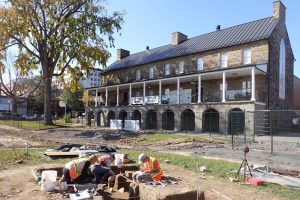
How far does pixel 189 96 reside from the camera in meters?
34.8

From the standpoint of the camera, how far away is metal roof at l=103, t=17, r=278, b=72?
33438mm

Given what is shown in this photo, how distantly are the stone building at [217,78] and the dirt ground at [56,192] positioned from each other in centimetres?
1560

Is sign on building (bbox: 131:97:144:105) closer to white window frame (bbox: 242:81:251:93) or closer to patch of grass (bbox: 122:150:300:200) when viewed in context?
white window frame (bbox: 242:81:251:93)

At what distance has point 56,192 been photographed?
332 inches

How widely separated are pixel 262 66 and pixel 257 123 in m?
7.47

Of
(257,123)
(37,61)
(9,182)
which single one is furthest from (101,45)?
(9,182)

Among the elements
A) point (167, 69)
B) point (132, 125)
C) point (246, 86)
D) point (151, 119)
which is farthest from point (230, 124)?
point (167, 69)

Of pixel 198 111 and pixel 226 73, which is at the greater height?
pixel 226 73

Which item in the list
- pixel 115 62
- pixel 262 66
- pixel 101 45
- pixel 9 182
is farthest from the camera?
pixel 115 62

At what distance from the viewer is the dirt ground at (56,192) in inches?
320

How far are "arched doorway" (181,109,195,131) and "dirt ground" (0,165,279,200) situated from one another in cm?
2309

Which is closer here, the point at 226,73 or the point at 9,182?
the point at 9,182

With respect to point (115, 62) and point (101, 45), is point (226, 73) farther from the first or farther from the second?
point (115, 62)

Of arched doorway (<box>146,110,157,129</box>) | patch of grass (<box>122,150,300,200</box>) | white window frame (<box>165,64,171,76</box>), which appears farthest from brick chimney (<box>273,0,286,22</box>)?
patch of grass (<box>122,150,300,200</box>)
